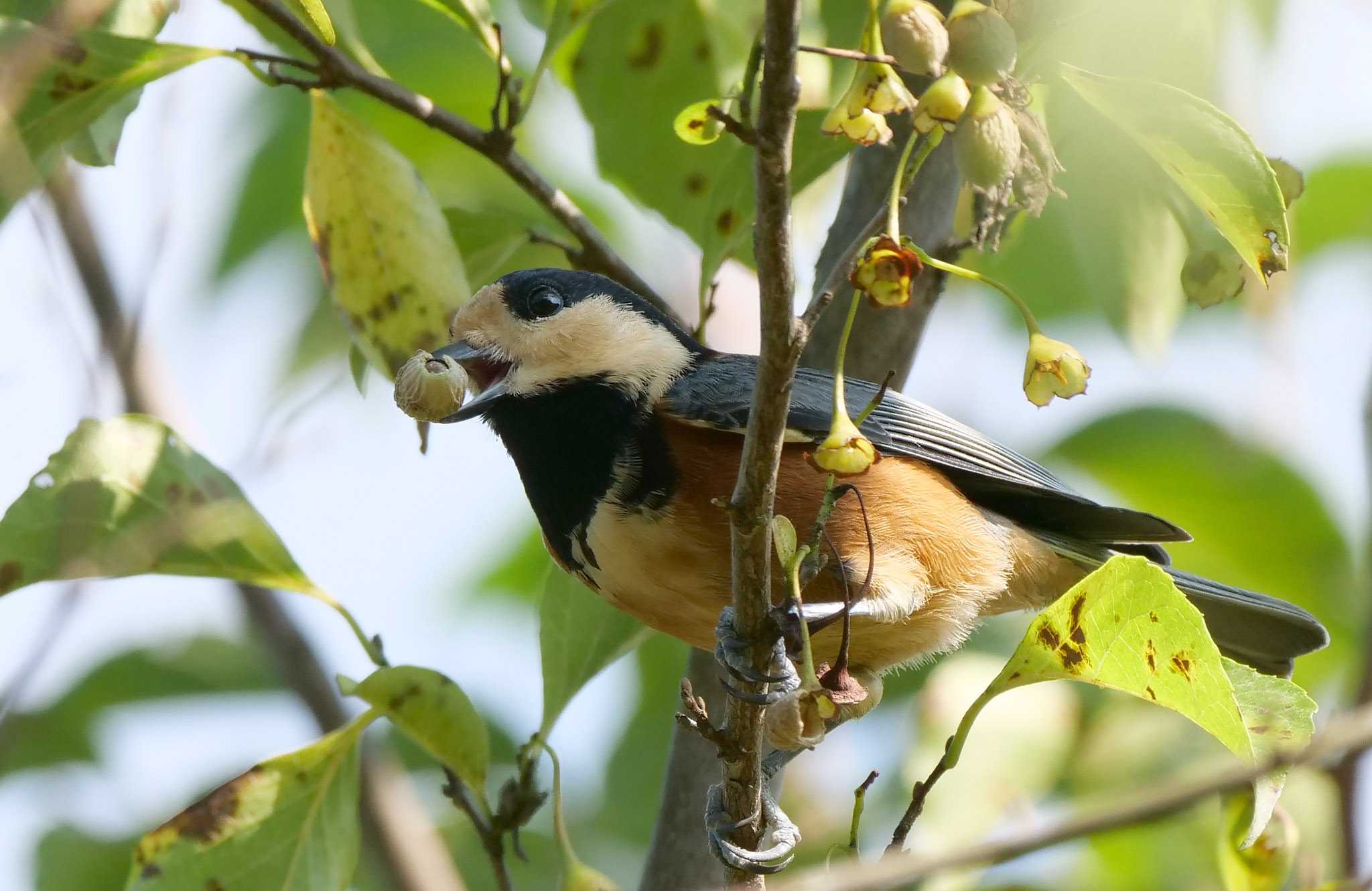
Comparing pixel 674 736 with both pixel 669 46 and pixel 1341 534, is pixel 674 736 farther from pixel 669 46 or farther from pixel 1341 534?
pixel 1341 534

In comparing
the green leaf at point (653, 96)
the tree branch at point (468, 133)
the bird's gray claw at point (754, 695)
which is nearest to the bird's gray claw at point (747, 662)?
the bird's gray claw at point (754, 695)

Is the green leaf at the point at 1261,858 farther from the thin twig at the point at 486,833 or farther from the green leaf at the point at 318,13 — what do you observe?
the green leaf at the point at 318,13

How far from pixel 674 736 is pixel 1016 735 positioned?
81 centimetres

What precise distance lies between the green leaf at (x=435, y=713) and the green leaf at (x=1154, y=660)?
36.1 inches

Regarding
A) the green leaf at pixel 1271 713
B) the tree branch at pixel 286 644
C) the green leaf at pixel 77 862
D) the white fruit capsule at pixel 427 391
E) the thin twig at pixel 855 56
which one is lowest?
the green leaf at pixel 77 862

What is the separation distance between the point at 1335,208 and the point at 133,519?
3.46 meters

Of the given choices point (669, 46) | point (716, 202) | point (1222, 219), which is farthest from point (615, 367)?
point (1222, 219)

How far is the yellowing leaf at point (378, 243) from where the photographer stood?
2.68m

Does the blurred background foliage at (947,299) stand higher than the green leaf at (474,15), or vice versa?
the green leaf at (474,15)

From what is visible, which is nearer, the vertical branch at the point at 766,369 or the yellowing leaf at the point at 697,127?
the vertical branch at the point at 766,369

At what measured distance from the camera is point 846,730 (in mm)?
4590

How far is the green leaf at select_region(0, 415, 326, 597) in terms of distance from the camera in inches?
92.5

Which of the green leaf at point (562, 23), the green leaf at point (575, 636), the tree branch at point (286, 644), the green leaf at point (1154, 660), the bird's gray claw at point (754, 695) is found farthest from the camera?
the tree branch at point (286, 644)

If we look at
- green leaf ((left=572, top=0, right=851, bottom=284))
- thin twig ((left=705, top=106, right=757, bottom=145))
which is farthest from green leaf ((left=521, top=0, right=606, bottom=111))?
thin twig ((left=705, top=106, right=757, bottom=145))
